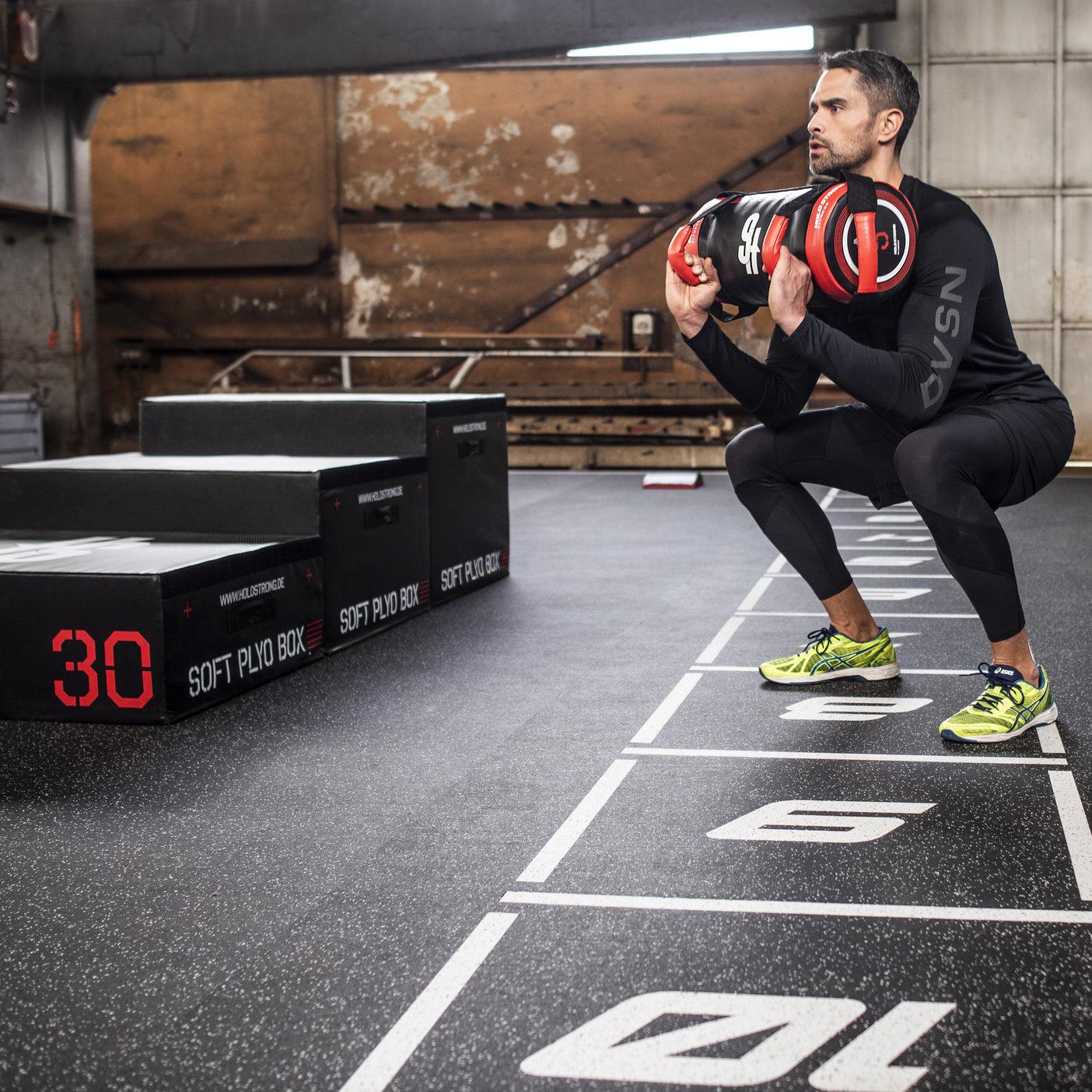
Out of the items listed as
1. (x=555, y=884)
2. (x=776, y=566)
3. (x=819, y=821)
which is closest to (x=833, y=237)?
(x=819, y=821)

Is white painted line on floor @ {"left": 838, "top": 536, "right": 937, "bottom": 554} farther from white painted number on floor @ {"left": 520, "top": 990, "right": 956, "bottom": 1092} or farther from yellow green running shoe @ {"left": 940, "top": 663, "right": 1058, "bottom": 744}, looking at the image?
white painted number on floor @ {"left": 520, "top": 990, "right": 956, "bottom": 1092}

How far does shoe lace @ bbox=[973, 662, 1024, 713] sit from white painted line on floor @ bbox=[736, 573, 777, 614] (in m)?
1.54

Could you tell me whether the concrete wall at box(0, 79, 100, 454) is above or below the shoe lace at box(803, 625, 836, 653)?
above

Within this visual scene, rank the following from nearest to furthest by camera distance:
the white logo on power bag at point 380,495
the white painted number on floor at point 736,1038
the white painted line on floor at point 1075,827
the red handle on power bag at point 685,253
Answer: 1. the white painted number on floor at point 736,1038
2. the white painted line on floor at point 1075,827
3. the red handle on power bag at point 685,253
4. the white logo on power bag at point 380,495

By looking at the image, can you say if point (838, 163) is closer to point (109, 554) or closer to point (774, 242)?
point (774, 242)

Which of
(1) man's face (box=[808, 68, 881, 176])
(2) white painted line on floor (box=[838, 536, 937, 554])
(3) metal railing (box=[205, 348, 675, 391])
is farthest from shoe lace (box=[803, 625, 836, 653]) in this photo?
(3) metal railing (box=[205, 348, 675, 391])

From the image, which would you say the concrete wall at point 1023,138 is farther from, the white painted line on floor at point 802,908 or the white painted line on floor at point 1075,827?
the white painted line on floor at point 802,908

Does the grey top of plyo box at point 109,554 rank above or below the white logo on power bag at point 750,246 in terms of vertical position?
below

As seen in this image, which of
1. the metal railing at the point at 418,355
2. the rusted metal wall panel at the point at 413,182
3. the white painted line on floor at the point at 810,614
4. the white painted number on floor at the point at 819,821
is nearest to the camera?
the white painted number on floor at the point at 819,821

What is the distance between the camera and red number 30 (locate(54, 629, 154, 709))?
2.92 m

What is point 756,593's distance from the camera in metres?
4.60

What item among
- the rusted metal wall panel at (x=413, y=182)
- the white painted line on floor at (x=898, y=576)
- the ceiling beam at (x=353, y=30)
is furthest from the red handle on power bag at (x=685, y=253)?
the rusted metal wall panel at (x=413, y=182)

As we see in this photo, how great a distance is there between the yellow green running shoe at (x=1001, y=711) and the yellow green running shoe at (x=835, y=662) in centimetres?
46

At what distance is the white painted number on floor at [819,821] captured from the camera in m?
2.18
